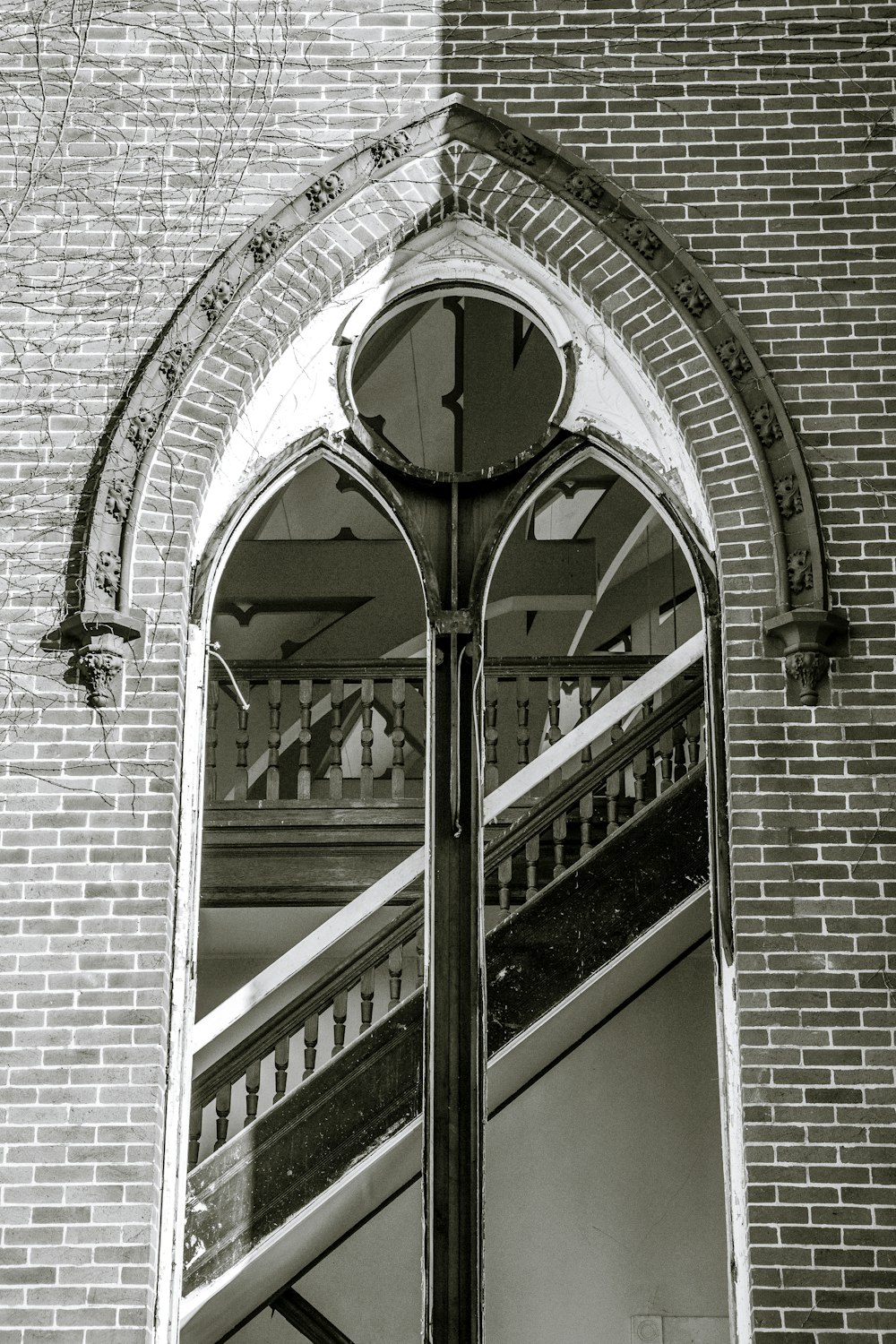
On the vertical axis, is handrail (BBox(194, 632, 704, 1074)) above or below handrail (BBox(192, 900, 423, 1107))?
above

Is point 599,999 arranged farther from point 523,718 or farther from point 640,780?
point 523,718

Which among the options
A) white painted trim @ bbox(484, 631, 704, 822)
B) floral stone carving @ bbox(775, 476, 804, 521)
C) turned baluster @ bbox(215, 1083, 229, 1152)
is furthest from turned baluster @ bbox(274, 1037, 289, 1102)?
floral stone carving @ bbox(775, 476, 804, 521)

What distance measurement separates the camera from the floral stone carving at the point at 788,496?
21.0 feet

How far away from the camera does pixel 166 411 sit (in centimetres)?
663

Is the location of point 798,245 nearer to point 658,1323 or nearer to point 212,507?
point 212,507

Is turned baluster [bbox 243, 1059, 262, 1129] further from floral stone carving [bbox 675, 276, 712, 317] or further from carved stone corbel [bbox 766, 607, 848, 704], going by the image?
floral stone carving [bbox 675, 276, 712, 317]

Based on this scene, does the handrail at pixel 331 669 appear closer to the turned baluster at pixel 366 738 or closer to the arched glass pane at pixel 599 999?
the turned baluster at pixel 366 738

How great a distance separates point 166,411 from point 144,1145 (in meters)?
3.00

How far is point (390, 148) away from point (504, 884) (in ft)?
15.1

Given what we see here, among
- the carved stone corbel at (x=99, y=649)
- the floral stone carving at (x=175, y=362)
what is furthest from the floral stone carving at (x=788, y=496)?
the carved stone corbel at (x=99, y=649)

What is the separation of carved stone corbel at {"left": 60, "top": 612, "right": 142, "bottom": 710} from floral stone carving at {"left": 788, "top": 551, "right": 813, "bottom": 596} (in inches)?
104

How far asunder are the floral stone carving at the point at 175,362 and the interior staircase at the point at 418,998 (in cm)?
343

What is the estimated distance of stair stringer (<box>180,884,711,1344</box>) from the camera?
27.8 ft

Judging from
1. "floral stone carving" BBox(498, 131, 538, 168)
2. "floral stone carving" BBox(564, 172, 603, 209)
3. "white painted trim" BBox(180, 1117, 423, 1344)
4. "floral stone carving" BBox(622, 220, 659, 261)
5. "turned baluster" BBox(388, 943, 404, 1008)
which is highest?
"floral stone carving" BBox(498, 131, 538, 168)
